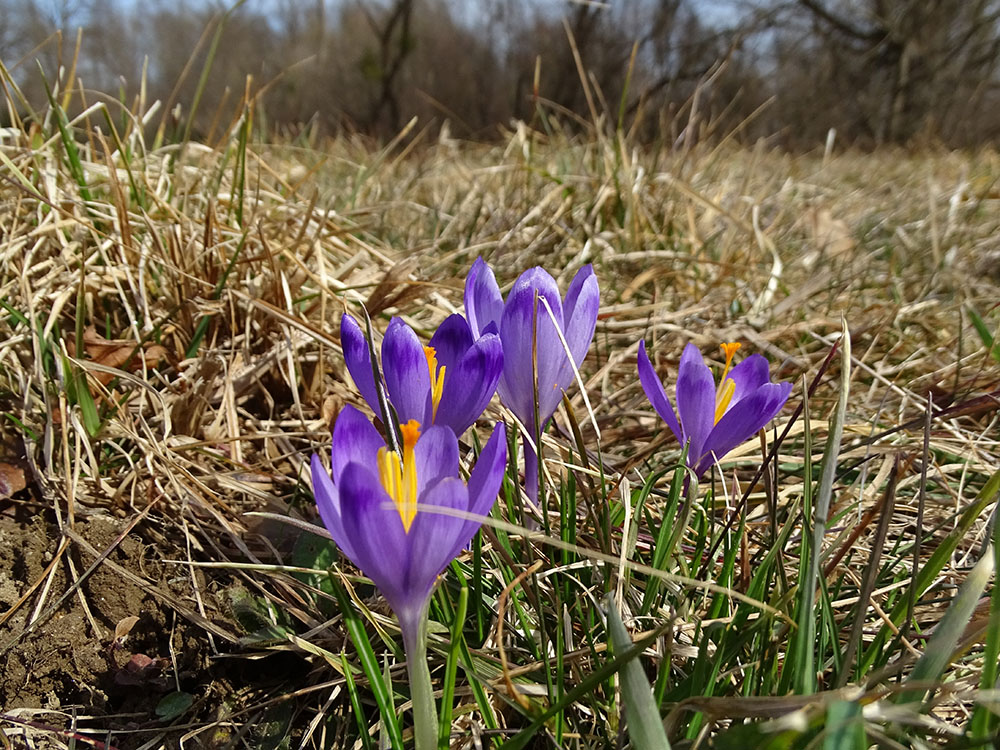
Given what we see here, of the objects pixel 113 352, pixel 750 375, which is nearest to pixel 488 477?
pixel 750 375

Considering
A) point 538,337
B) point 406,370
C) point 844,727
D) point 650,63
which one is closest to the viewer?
point 844,727

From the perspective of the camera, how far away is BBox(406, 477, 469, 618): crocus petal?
570 mm

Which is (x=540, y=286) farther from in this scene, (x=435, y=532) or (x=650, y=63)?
(x=650, y=63)

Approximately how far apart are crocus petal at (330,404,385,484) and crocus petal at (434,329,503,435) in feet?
0.36

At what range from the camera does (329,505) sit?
0.58 meters

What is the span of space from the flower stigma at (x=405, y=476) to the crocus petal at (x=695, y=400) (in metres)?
0.37

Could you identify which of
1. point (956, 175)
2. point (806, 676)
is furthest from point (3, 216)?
point (956, 175)

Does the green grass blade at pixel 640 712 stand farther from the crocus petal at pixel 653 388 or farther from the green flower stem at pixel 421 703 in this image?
the crocus petal at pixel 653 388

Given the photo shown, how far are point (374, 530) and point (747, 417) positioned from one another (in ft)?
1.56

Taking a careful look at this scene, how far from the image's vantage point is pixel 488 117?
1458 cm

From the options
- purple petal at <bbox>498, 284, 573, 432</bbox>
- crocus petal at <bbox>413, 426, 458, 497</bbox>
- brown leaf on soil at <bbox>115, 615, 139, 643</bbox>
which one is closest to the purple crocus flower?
crocus petal at <bbox>413, 426, 458, 497</bbox>

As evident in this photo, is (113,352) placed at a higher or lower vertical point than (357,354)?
lower

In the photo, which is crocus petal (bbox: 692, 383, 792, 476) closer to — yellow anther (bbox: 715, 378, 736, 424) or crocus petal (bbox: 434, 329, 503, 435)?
yellow anther (bbox: 715, 378, 736, 424)

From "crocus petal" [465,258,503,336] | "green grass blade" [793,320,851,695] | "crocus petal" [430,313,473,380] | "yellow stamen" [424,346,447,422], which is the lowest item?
"green grass blade" [793,320,851,695]
